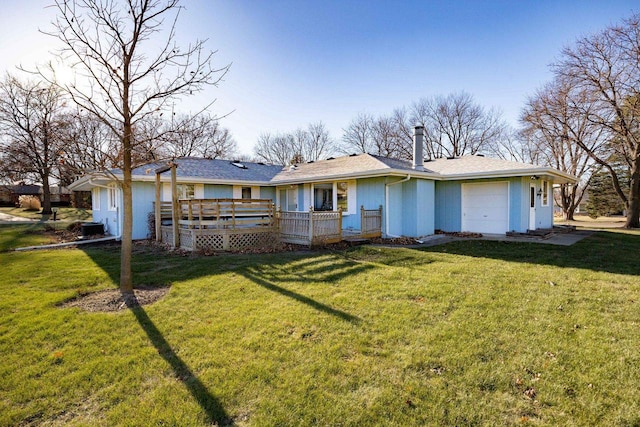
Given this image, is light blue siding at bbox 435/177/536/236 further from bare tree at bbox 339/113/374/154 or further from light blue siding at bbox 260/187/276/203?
bare tree at bbox 339/113/374/154

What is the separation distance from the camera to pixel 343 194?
44.4ft

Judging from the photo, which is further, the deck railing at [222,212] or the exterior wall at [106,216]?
the exterior wall at [106,216]

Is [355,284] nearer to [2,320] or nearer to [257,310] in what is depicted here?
[257,310]

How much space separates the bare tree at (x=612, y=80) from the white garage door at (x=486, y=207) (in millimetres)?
10336

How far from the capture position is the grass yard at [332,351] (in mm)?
2570

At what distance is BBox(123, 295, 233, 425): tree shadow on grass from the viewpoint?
2520 millimetres

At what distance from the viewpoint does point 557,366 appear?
3.13m

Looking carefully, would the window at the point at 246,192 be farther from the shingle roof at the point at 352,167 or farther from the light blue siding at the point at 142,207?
the light blue siding at the point at 142,207

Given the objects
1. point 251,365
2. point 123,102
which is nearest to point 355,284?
point 251,365

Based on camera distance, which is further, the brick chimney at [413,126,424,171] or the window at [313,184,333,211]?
the window at [313,184,333,211]

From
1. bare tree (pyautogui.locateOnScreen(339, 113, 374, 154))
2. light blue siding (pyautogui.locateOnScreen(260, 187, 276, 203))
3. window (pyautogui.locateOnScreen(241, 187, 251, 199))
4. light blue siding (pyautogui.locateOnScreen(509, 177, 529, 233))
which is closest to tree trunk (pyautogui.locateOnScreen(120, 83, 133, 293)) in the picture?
window (pyautogui.locateOnScreen(241, 187, 251, 199))

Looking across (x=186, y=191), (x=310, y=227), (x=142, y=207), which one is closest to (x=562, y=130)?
(x=310, y=227)

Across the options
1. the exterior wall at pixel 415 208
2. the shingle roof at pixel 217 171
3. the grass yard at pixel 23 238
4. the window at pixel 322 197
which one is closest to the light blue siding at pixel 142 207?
the shingle roof at pixel 217 171

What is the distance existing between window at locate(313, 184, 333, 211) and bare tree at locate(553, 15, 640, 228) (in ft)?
52.4
